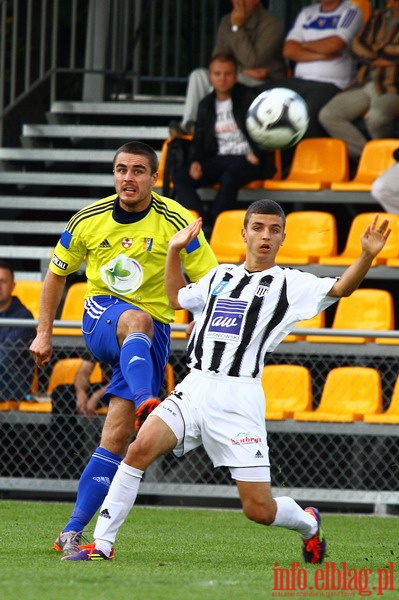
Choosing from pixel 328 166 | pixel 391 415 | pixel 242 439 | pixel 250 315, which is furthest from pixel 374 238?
pixel 328 166

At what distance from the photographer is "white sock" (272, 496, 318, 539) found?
584 centimetres

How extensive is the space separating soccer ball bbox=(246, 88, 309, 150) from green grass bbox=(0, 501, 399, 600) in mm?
2734

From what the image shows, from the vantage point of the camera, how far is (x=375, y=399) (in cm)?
926

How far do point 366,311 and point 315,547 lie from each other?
164 inches

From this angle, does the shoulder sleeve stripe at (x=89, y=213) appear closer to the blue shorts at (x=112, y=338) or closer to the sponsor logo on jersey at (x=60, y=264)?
the sponsor logo on jersey at (x=60, y=264)

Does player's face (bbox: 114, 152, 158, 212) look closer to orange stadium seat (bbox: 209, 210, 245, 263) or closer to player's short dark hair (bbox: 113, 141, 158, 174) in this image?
player's short dark hair (bbox: 113, 141, 158, 174)

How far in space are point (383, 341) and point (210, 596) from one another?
4.86 meters

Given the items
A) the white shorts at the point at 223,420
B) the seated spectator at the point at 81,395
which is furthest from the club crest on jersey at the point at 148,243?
the seated spectator at the point at 81,395

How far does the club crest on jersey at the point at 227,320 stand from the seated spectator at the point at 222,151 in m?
5.23

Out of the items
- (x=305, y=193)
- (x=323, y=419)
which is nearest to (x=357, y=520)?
(x=323, y=419)

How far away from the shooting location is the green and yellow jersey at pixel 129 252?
21.7 ft

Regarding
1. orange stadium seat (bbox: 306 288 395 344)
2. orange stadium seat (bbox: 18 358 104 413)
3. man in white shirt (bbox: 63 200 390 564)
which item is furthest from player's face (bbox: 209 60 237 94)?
man in white shirt (bbox: 63 200 390 564)

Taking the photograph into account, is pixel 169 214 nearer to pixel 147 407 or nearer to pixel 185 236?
pixel 185 236

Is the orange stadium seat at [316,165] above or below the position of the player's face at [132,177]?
below
